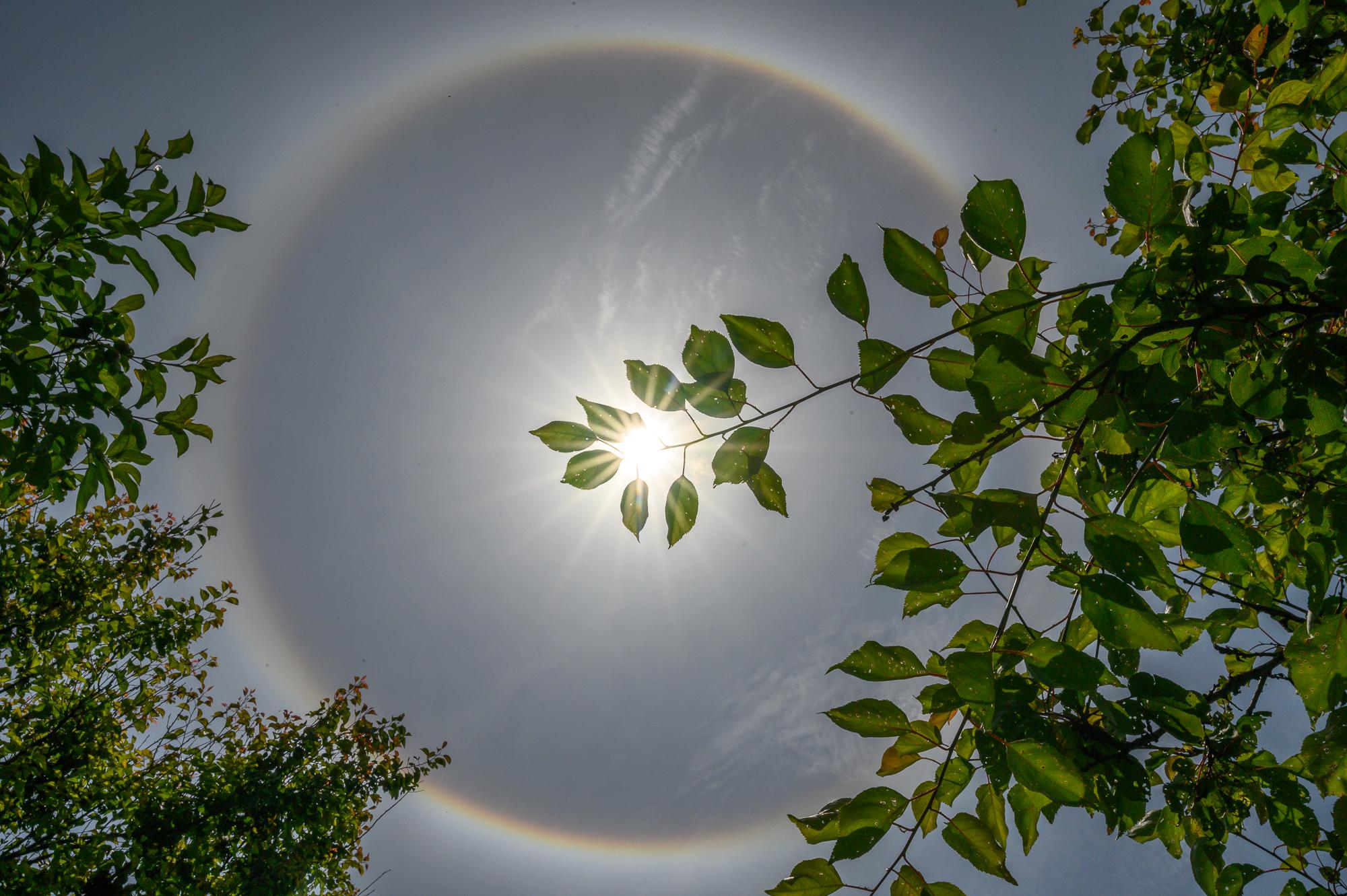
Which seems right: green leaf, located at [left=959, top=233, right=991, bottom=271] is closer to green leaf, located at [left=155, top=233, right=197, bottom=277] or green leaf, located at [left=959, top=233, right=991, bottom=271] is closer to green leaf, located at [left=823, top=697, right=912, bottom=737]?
green leaf, located at [left=823, top=697, right=912, bottom=737]

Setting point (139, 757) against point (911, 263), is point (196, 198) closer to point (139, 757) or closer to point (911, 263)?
point (911, 263)

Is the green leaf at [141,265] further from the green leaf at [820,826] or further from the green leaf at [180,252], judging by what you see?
the green leaf at [820,826]

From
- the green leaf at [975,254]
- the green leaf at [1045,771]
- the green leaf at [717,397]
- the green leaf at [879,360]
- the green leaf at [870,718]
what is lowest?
the green leaf at [1045,771]

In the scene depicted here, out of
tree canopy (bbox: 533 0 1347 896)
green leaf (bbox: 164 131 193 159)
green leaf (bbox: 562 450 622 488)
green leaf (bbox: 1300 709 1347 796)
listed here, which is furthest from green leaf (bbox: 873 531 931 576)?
green leaf (bbox: 164 131 193 159)

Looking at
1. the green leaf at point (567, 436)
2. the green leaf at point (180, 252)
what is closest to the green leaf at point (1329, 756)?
the green leaf at point (567, 436)

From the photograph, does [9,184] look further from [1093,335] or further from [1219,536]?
[1219,536]

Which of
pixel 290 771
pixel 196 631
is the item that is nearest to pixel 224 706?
pixel 290 771

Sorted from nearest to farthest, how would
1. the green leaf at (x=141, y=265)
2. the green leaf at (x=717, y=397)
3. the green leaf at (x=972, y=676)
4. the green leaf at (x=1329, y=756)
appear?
the green leaf at (x=972, y=676), the green leaf at (x=1329, y=756), the green leaf at (x=717, y=397), the green leaf at (x=141, y=265)
